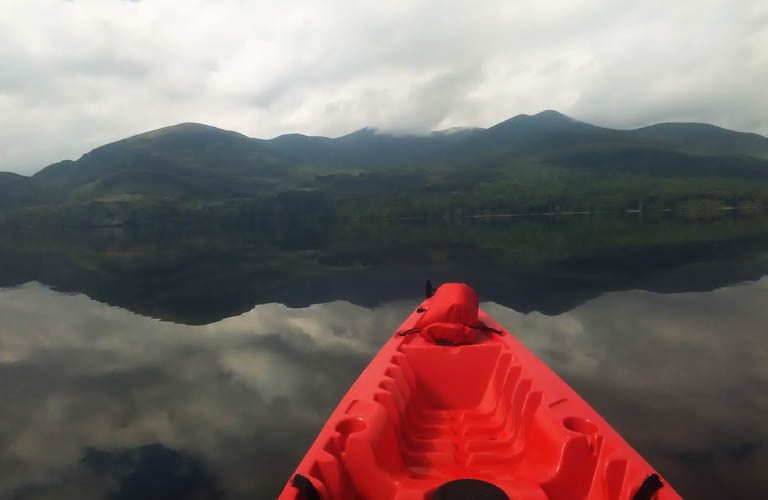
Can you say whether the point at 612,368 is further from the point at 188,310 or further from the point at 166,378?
the point at 188,310

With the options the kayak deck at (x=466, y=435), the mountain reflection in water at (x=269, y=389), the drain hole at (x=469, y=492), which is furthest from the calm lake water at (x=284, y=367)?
the drain hole at (x=469, y=492)

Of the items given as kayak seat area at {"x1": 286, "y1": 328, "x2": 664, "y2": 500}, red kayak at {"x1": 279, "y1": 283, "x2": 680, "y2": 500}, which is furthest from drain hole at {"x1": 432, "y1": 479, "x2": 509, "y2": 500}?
kayak seat area at {"x1": 286, "y1": 328, "x2": 664, "y2": 500}

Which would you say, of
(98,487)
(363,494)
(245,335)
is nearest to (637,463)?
(363,494)

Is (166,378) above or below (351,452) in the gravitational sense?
below

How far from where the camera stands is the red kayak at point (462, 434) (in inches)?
173

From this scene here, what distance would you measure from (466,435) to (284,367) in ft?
24.3

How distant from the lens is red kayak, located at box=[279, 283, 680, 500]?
14.4 feet

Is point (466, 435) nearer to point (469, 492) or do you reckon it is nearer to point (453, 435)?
point (453, 435)

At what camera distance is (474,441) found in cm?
632

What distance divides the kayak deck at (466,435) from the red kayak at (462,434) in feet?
0.05

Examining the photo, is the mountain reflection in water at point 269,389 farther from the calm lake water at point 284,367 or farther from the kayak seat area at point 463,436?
the kayak seat area at point 463,436

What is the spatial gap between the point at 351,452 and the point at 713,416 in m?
8.43

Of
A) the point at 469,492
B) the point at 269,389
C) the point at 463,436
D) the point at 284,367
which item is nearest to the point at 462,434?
the point at 463,436

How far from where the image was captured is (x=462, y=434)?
6.79 m
